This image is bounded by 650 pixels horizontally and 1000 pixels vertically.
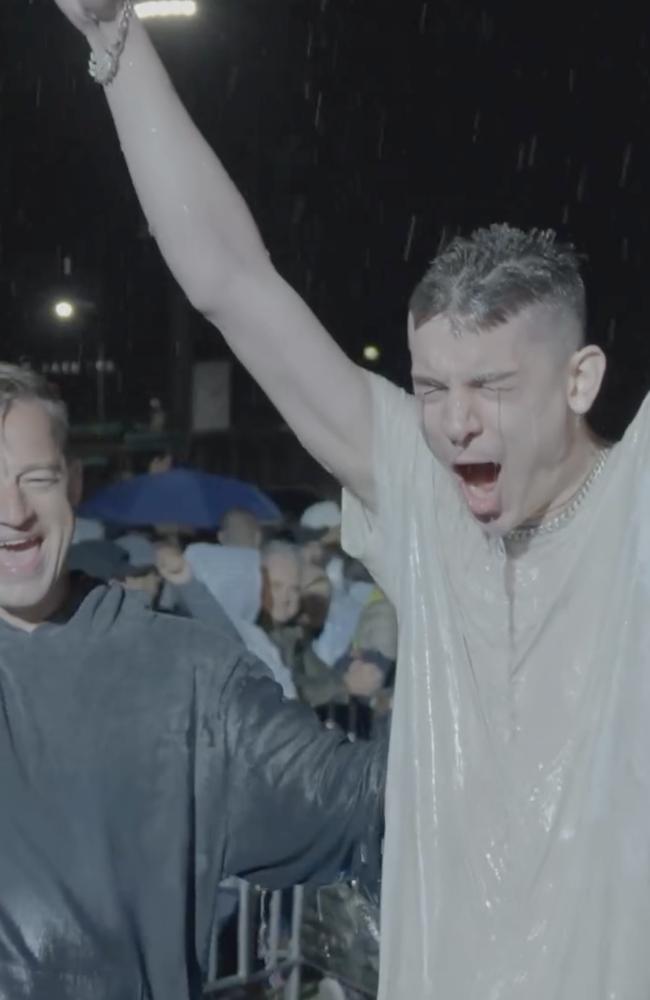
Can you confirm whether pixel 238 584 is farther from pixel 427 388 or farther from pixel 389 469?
pixel 427 388

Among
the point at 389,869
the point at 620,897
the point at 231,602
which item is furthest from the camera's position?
the point at 231,602

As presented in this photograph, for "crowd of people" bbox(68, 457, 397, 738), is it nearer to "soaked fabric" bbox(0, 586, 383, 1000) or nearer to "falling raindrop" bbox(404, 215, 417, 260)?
"soaked fabric" bbox(0, 586, 383, 1000)

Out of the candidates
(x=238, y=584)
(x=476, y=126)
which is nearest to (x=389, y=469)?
(x=238, y=584)

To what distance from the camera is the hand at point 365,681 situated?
4.53m

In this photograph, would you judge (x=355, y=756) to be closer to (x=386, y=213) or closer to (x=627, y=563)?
(x=627, y=563)

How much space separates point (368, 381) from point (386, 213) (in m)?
11.9

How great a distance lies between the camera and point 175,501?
6543mm

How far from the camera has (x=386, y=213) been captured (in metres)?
13.4

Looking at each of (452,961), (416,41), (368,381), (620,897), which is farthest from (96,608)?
(416,41)

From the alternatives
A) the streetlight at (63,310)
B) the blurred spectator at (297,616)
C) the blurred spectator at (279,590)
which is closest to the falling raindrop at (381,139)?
the streetlight at (63,310)

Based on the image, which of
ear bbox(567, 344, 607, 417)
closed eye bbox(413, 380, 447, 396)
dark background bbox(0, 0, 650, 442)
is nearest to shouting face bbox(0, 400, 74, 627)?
closed eye bbox(413, 380, 447, 396)

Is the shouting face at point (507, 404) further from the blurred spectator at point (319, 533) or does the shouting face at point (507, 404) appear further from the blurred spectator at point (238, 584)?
the blurred spectator at point (319, 533)

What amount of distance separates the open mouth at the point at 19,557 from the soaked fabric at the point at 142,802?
0.32ft

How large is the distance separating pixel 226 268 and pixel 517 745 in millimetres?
643
